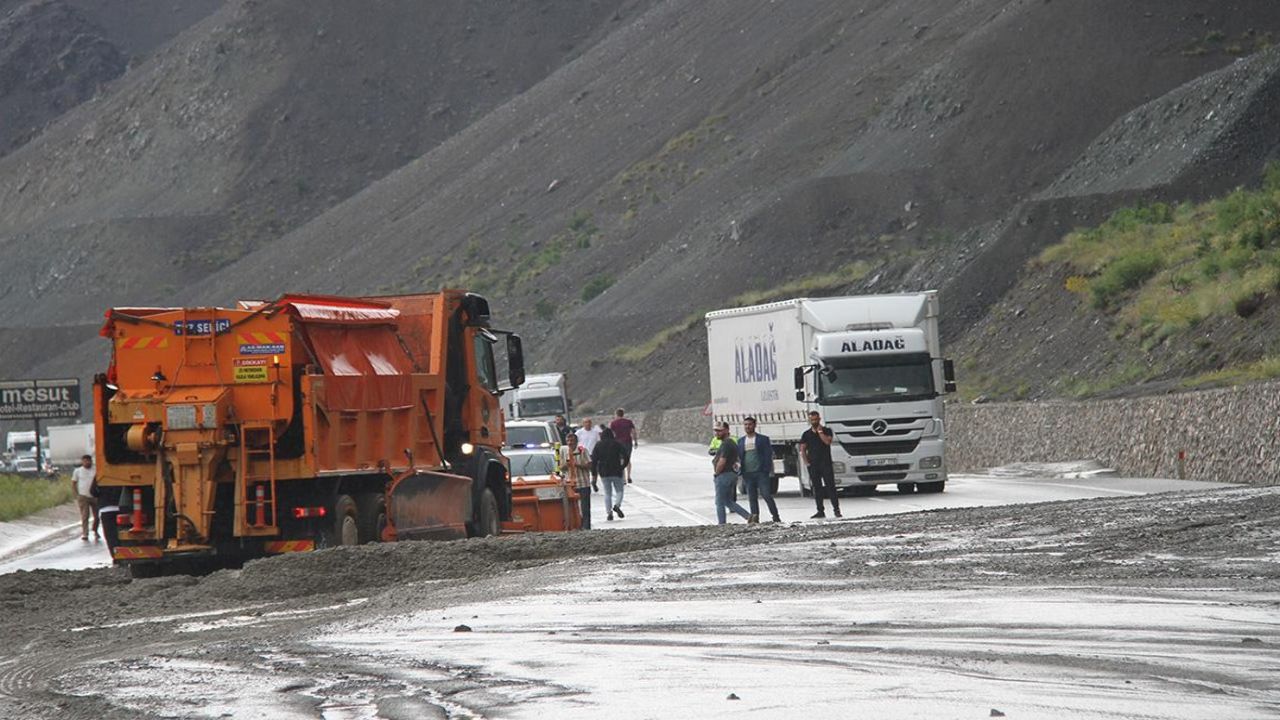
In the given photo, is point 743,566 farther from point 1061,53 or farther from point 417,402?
point 1061,53

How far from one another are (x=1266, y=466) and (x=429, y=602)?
1886cm

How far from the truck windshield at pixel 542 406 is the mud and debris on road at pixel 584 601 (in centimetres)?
3969

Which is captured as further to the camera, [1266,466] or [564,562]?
[1266,466]

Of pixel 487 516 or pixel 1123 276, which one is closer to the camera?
pixel 487 516

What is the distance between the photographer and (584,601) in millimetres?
15797

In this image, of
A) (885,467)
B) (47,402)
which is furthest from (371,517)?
(47,402)

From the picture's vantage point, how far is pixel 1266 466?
31.2m

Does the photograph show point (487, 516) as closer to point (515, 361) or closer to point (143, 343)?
point (515, 361)

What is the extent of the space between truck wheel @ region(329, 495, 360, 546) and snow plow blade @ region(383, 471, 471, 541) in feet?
1.61

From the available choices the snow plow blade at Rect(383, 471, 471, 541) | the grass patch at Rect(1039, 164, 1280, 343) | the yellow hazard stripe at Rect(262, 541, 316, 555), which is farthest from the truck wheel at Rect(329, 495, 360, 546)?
the grass patch at Rect(1039, 164, 1280, 343)

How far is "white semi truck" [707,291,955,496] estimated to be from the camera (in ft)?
113

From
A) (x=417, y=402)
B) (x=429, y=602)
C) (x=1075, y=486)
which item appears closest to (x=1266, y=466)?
(x=1075, y=486)

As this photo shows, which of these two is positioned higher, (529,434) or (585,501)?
(529,434)

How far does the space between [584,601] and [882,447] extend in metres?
19.1
